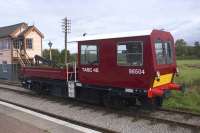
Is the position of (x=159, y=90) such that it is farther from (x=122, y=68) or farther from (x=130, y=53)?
(x=130, y=53)

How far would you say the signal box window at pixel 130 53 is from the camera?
471 inches

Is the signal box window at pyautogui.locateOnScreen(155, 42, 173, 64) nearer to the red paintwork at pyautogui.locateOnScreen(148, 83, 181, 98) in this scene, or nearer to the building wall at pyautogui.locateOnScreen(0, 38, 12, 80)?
the red paintwork at pyautogui.locateOnScreen(148, 83, 181, 98)

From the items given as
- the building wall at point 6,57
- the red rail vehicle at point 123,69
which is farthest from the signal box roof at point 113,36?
the building wall at point 6,57

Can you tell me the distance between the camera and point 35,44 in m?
35.0

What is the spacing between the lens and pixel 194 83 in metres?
18.2

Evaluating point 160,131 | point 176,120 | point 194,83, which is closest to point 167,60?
point 176,120

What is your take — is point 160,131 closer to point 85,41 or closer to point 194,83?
point 85,41

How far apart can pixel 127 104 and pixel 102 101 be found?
1.21 metres

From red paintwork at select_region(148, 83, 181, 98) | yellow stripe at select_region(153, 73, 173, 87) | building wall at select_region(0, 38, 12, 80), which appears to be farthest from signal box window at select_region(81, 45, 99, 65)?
building wall at select_region(0, 38, 12, 80)

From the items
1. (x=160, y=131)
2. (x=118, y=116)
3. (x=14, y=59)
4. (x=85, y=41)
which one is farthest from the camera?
(x=14, y=59)

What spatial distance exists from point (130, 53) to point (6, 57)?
24589 mm

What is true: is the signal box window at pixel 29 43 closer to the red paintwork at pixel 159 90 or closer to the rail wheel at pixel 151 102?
the rail wheel at pixel 151 102

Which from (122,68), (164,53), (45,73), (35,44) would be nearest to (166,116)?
(122,68)

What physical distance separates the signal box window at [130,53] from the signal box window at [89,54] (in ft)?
4.22
